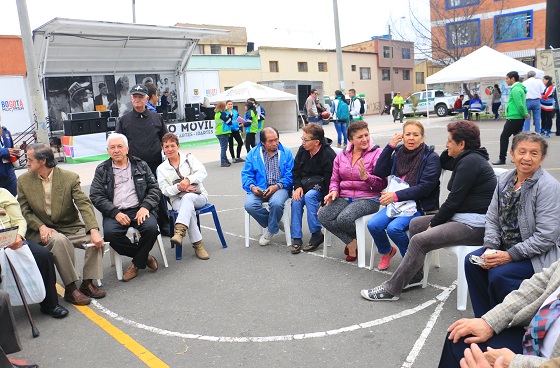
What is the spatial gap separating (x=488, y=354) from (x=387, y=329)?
141 cm


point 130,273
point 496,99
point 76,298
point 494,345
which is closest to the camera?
point 494,345

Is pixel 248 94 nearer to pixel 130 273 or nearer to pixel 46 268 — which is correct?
pixel 130 273

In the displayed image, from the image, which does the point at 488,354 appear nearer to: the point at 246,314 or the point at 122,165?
the point at 246,314

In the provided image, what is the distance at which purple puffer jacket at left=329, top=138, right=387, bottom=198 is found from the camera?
490cm

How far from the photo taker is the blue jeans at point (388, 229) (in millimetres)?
4273

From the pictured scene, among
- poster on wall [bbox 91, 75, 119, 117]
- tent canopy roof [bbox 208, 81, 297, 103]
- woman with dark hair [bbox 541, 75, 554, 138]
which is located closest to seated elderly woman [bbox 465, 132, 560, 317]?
woman with dark hair [bbox 541, 75, 554, 138]

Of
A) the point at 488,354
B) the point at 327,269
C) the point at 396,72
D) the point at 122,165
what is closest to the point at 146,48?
the point at 122,165

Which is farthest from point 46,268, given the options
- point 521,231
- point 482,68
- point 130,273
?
point 482,68

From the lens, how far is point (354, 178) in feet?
16.4

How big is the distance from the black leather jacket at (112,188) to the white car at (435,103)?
82.0 feet

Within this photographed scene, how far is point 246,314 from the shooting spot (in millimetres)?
3918

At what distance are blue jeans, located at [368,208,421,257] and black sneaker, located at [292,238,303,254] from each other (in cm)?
107

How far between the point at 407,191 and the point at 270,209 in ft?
5.75

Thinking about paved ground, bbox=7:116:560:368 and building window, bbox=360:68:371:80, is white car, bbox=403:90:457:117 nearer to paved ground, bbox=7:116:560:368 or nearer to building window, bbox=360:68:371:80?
building window, bbox=360:68:371:80
